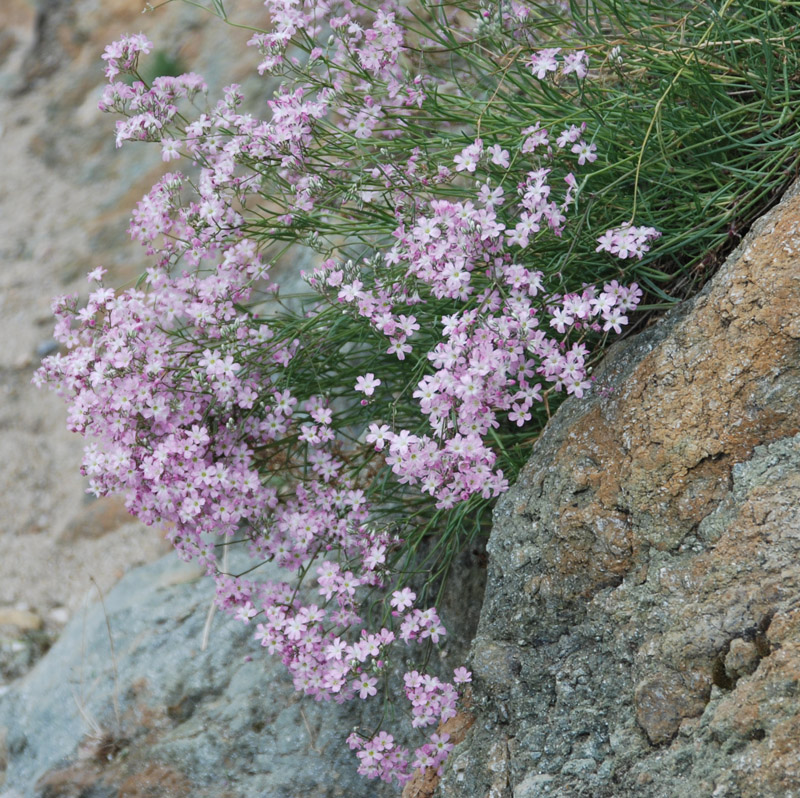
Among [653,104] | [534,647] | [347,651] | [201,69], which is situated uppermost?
[201,69]

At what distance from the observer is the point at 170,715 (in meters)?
3.45

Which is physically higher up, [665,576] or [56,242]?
[56,242]

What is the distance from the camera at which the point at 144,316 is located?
116 inches

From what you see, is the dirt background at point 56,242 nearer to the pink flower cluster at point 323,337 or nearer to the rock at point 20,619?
the rock at point 20,619

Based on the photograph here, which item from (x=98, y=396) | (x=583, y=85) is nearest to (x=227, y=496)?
(x=98, y=396)

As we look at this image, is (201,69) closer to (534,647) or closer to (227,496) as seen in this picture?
(227,496)

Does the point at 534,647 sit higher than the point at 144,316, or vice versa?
the point at 144,316

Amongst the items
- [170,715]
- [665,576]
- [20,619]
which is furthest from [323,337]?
[20,619]

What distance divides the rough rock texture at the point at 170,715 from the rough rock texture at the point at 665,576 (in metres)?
0.74

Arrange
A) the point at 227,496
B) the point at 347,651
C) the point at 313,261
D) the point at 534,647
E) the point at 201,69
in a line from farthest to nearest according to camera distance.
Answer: the point at 201,69 < the point at 313,261 < the point at 227,496 < the point at 347,651 < the point at 534,647

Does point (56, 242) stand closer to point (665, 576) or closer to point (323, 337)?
point (323, 337)

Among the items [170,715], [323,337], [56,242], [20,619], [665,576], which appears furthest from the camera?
[56,242]

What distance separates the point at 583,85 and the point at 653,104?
0.74 feet

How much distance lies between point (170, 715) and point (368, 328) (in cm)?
163
